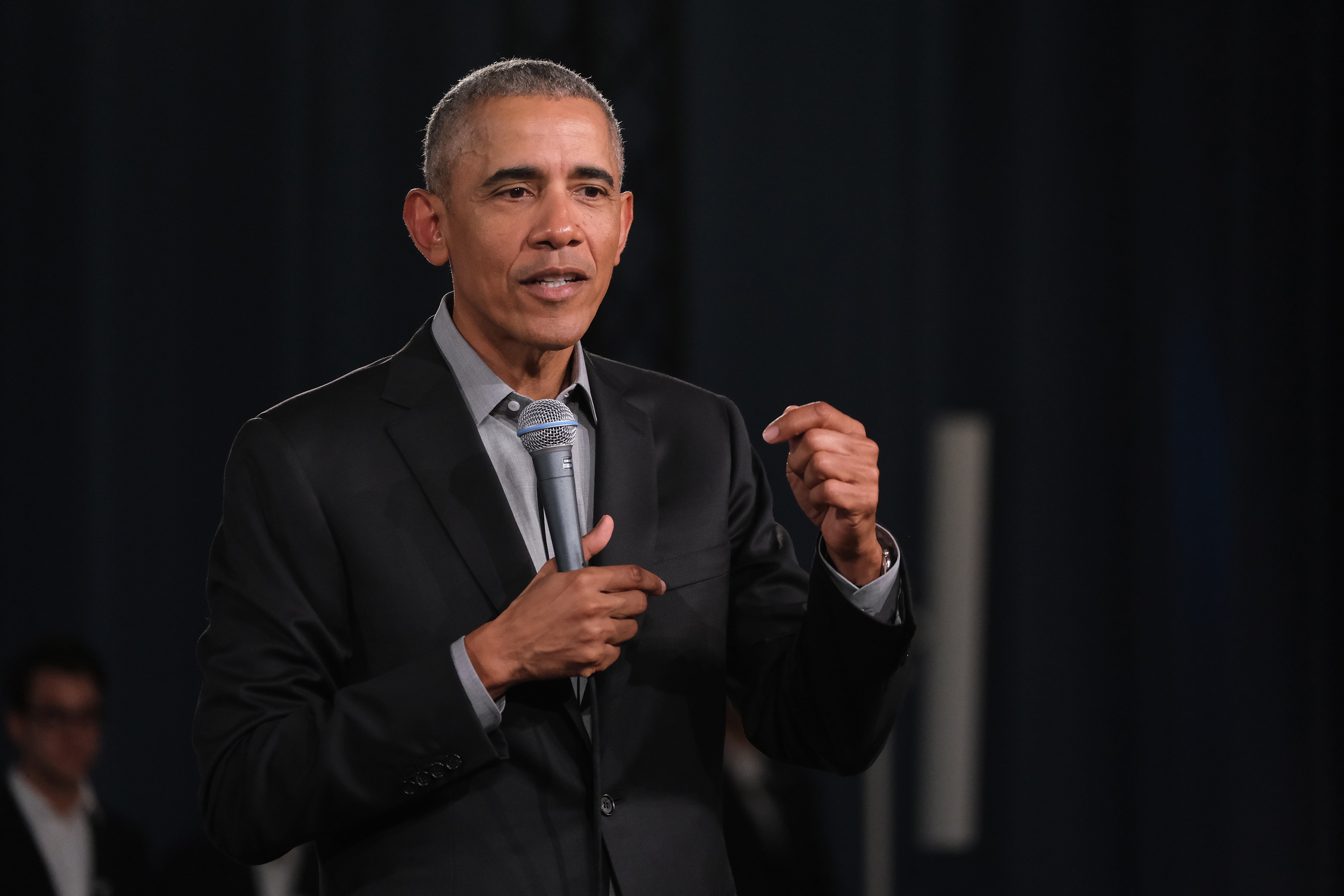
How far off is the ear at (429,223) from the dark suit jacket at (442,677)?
97 mm

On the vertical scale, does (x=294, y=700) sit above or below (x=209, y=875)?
above

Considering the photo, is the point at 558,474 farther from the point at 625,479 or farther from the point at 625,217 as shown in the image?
the point at 625,217

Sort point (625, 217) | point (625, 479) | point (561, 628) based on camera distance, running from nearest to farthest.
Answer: point (561, 628), point (625, 479), point (625, 217)

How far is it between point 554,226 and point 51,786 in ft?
10.3

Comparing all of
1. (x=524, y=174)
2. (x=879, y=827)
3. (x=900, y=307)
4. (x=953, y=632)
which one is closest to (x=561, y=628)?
(x=524, y=174)

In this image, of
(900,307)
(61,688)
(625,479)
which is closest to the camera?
(625,479)

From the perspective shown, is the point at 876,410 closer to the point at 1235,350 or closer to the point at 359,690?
the point at 1235,350

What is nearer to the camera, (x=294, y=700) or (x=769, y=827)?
(x=294, y=700)

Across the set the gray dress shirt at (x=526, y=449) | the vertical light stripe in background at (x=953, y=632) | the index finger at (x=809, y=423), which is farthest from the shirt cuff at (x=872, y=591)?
the vertical light stripe in background at (x=953, y=632)

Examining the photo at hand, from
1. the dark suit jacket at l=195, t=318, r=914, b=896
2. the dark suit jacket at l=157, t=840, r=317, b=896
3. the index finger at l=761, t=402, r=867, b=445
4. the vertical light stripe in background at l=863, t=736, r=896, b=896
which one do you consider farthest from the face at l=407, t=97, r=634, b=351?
the dark suit jacket at l=157, t=840, r=317, b=896

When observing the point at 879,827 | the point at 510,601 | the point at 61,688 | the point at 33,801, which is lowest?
the point at 33,801

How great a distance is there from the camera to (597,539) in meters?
1.16

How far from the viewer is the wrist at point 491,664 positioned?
3.60ft

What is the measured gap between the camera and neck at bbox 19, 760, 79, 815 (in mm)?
3660
